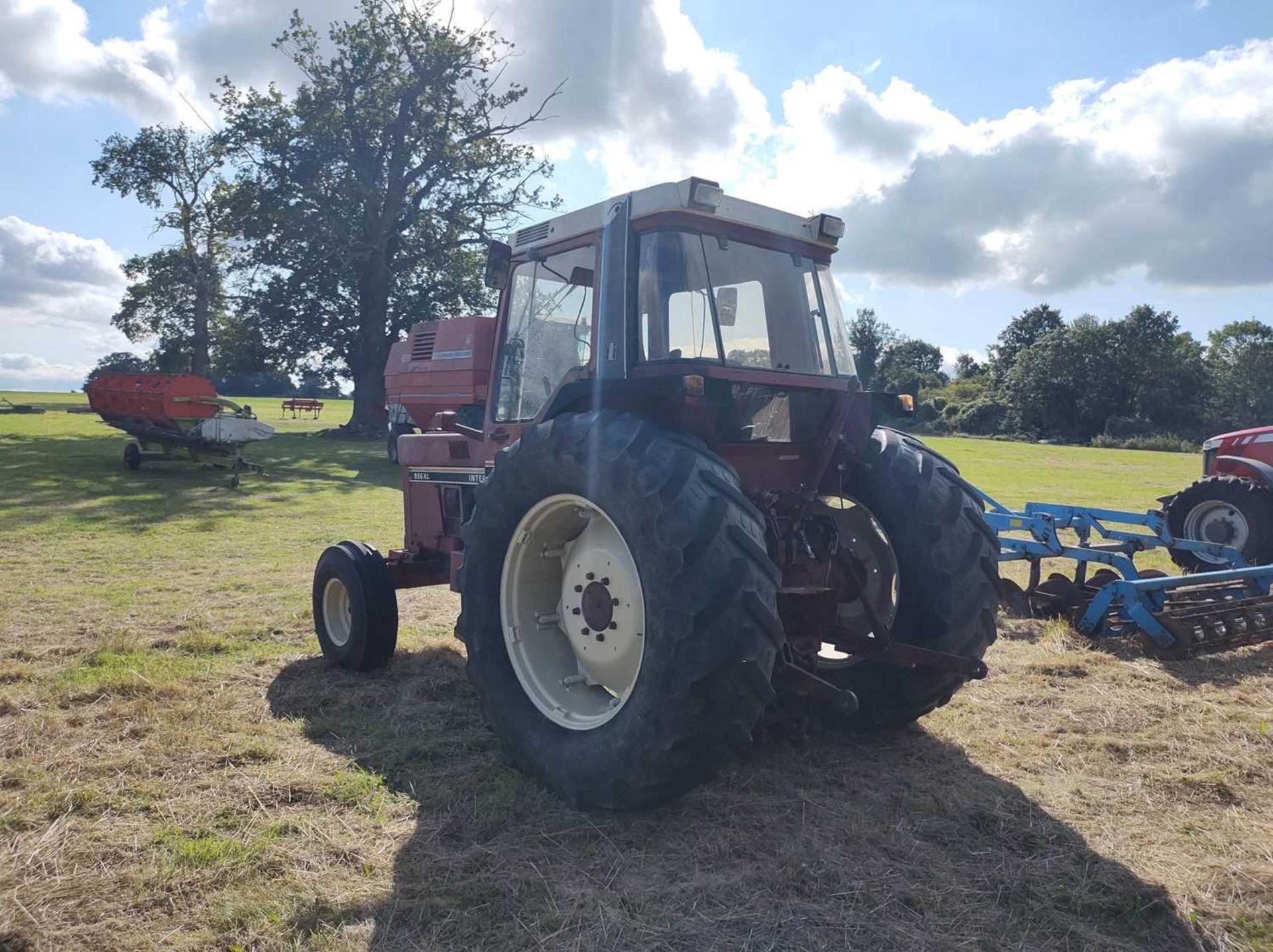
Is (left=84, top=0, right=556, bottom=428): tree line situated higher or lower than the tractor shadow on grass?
higher

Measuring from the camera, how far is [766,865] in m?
3.09

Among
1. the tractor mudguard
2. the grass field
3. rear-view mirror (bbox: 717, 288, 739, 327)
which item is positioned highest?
rear-view mirror (bbox: 717, 288, 739, 327)

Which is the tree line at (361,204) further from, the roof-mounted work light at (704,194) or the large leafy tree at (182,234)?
the roof-mounted work light at (704,194)

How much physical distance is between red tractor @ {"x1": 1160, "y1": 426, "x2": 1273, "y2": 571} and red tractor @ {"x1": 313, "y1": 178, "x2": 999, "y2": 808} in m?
5.15

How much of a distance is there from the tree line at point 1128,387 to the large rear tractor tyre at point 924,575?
154 feet

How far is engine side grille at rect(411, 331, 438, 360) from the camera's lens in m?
9.09

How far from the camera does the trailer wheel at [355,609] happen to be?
5285 mm

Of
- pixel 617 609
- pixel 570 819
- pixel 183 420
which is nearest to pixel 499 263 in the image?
pixel 617 609

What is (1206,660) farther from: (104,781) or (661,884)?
(104,781)

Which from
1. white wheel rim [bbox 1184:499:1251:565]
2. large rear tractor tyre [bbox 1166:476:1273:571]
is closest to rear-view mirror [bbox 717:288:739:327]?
large rear tractor tyre [bbox 1166:476:1273:571]

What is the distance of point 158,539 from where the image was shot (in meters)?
10.2

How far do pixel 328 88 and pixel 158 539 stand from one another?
2186 centimetres

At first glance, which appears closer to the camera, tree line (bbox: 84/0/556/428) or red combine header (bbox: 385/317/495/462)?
red combine header (bbox: 385/317/495/462)

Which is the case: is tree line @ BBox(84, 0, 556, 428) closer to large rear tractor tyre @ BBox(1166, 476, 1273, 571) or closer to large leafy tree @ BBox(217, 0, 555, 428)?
large leafy tree @ BBox(217, 0, 555, 428)
